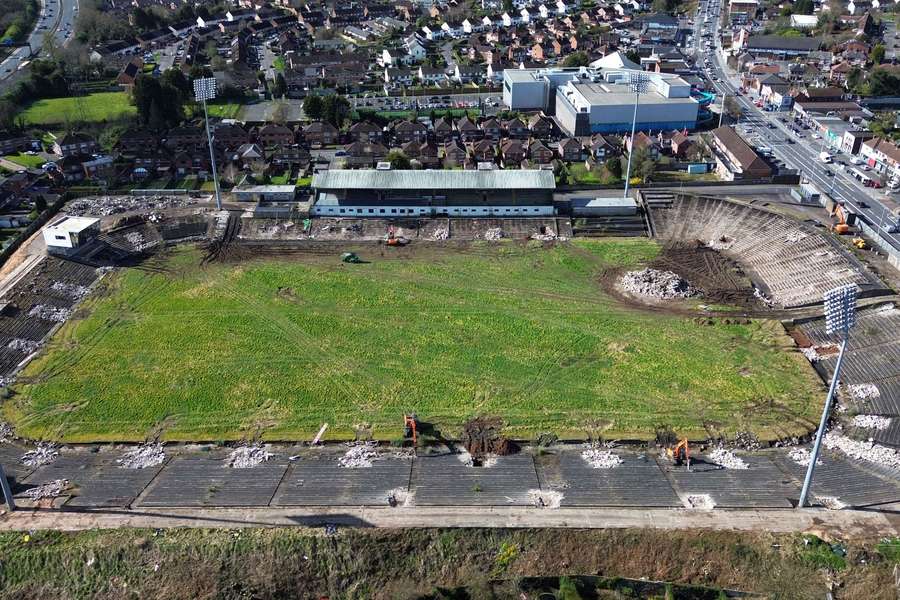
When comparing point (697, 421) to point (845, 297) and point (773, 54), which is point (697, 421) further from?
point (773, 54)

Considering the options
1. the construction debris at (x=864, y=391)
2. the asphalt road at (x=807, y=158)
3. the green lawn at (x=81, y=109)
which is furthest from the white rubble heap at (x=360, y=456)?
the green lawn at (x=81, y=109)

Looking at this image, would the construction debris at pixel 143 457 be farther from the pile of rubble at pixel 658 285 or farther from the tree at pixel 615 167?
the tree at pixel 615 167

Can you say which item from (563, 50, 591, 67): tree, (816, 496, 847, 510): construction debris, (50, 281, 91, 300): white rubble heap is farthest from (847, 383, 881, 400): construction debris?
(563, 50, 591, 67): tree

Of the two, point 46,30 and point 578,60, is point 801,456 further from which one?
point 46,30

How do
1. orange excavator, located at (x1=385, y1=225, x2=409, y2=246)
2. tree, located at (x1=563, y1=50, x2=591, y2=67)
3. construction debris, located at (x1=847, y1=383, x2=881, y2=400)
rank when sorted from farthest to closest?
tree, located at (x1=563, y1=50, x2=591, y2=67), orange excavator, located at (x1=385, y1=225, x2=409, y2=246), construction debris, located at (x1=847, y1=383, x2=881, y2=400)

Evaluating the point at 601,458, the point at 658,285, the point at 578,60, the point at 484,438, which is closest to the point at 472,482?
the point at 484,438

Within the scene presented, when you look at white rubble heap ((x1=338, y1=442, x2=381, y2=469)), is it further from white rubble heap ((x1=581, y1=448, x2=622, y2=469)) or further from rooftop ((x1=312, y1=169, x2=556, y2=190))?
rooftop ((x1=312, y1=169, x2=556, y2=190))
